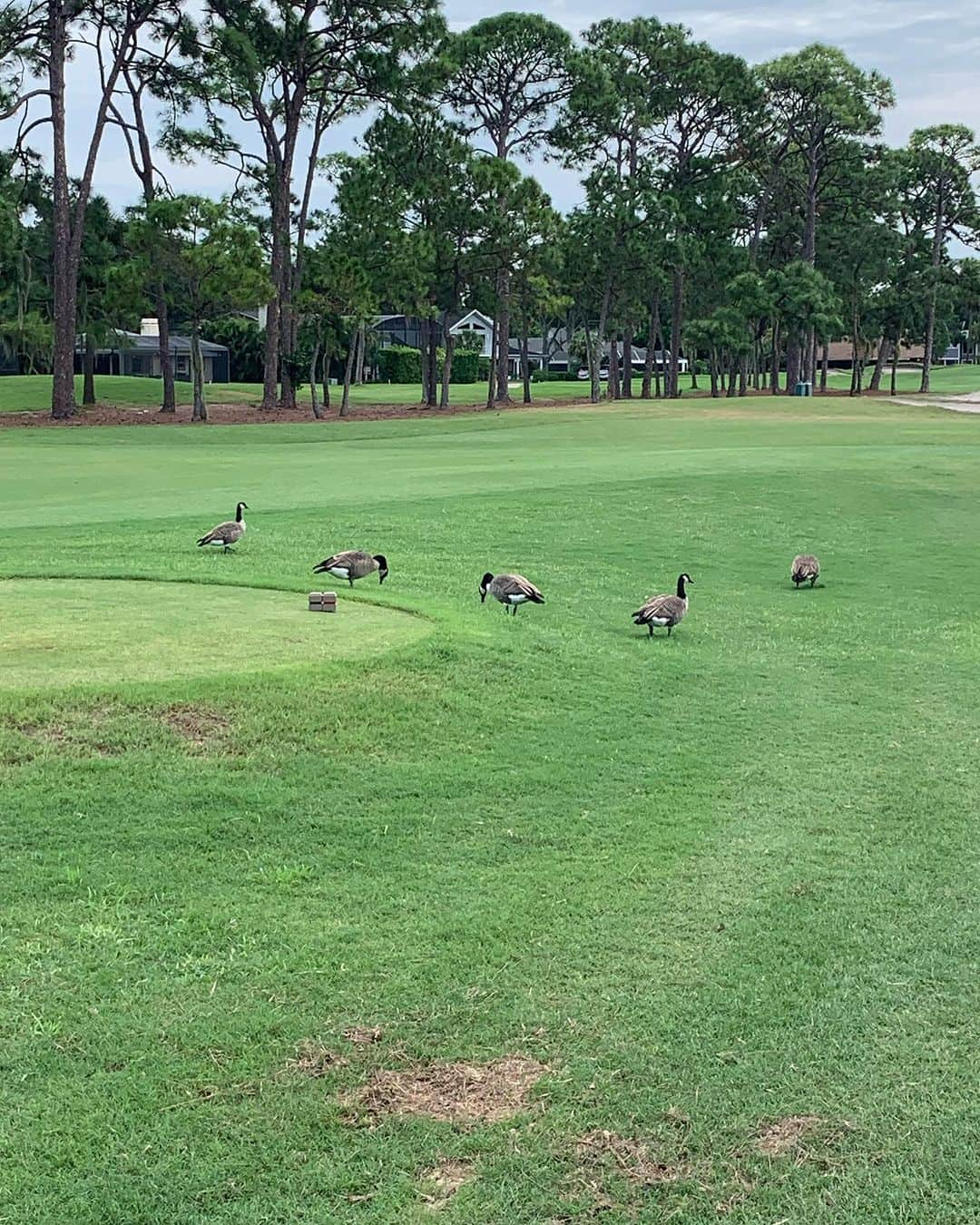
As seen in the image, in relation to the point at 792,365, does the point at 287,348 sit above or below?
below

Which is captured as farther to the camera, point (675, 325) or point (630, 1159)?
point (675, 325)

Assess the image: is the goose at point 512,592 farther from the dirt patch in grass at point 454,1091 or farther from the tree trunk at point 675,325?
the tree trunk at point 675,325

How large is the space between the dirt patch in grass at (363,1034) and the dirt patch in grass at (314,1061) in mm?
124

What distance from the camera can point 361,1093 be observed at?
491 centimetres

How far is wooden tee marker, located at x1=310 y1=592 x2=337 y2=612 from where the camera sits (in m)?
11.7

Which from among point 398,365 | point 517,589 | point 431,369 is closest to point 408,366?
point 398,365

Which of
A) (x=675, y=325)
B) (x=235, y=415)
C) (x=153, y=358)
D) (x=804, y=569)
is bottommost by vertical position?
(x=804, y=569)

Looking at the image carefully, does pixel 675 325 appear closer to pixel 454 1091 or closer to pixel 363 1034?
pixel 363 1034

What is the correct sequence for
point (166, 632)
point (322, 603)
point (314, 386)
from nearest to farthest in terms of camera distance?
1. point (166, 632)
2. point (322, 603)
3. point (314, 386)

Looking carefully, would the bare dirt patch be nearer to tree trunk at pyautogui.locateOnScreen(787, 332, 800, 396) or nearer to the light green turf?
tree trunk at pyautogui.locateOnScreen(787, 332, 800, 396)

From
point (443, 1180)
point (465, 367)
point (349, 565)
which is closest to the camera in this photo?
point (443, 1180)

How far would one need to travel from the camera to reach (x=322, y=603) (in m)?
11.7

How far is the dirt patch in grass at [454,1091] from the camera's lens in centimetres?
479

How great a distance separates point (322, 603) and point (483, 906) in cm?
554
